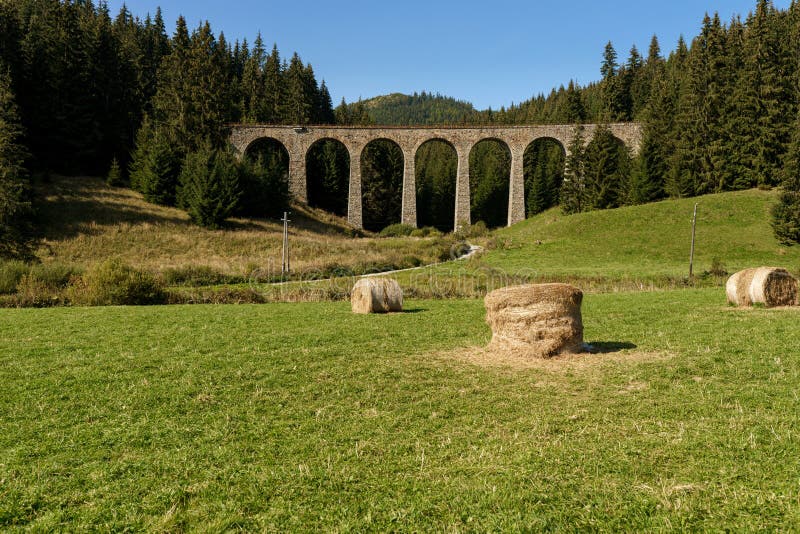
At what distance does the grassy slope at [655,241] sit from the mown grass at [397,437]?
90.1ft

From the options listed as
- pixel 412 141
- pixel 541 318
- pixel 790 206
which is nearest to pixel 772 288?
pixel 541 318

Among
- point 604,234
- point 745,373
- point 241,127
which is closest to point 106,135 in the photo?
point 241,127

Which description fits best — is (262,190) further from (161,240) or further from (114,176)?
(114,176)

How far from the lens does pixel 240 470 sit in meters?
5.03

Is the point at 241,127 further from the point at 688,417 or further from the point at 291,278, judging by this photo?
the point at 688,417

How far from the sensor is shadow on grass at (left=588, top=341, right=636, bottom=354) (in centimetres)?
1041

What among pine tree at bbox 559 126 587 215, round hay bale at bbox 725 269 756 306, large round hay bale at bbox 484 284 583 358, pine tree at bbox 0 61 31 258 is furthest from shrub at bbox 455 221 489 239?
large round hay bale at bbox 484 284 583 358

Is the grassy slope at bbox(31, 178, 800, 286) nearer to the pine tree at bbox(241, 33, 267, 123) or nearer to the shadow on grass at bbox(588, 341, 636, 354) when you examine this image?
the shadow on grass at bbox(588, 341, 636, 354)

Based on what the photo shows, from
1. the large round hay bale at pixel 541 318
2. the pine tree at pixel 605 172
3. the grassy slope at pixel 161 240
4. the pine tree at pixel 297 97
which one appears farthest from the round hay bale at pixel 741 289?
the pine tree at pixel 297 97

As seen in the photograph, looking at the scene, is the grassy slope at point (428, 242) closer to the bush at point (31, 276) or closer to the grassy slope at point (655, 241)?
the grassy slope at point (655, 241)

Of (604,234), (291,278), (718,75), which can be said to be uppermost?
(718,75)

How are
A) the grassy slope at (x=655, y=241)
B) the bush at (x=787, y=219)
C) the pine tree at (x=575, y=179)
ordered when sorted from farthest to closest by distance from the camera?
the pine tree at (x=575, y=179)
the bush at (x=787, y=219)
the grassy slope at (x=655, y=241)

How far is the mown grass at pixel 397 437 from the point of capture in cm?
418

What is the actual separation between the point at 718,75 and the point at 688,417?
229 ft
